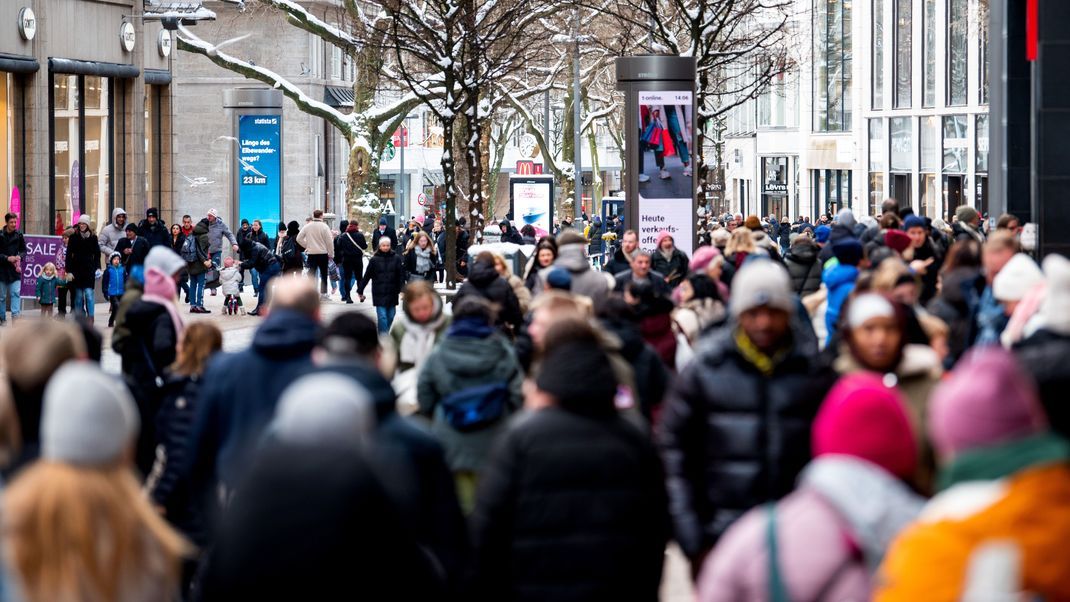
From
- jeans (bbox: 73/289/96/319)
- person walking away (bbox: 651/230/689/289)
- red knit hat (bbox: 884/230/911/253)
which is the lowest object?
jeans (bbox: 73/289/96/319)

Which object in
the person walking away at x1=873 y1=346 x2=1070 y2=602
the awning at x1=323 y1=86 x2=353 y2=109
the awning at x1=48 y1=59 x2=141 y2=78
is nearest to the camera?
the person walking away at x1=873 y1=346 x2=1070 y2=602

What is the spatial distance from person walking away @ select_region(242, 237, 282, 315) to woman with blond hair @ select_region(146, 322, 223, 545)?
72.2 ft

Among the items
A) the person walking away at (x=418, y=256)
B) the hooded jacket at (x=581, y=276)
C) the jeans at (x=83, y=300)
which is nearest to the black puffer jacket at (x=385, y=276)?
the person walking away at (x=418, y=256)

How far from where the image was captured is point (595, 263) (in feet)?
146

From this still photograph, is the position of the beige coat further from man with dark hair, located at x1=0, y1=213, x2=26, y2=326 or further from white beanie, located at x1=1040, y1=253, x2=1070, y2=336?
white beanie, located at x1=1040, y1=253, x2=1070, y2=336

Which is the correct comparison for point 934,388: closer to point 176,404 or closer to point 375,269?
point 176,404

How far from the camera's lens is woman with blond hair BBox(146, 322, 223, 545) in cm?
827

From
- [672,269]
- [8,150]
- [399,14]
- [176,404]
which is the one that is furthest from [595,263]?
[176,404]

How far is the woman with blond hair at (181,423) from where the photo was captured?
27.1 ft

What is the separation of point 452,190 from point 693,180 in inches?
322

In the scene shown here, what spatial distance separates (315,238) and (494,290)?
19.4 metres

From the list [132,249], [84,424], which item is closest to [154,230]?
[132,249]

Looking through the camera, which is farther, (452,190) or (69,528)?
(452,190)

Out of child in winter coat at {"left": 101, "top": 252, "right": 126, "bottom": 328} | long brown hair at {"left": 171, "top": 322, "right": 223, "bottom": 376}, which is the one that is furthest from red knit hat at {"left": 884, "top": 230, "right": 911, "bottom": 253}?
child in winter coat at {"left": 101, "top": 252, "right": 126, "bottom": 328}
